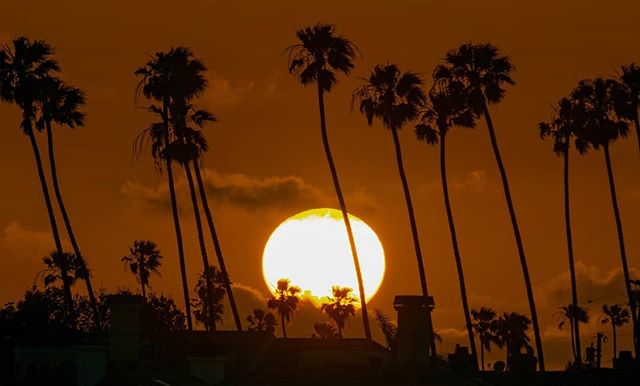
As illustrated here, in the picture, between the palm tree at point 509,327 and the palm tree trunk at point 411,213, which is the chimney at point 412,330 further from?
the palm tree at point 509,327

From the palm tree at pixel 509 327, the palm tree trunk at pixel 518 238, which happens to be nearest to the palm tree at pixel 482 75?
the palm tree trunk at pixel 518 238

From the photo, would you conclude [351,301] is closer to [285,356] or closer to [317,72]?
[317,72]

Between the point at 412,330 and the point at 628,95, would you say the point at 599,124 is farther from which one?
the point at 412,330

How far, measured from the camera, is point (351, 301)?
13225 cm

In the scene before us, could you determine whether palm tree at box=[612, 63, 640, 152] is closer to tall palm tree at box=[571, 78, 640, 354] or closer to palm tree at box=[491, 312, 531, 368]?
tall palm tree at box=[571, 78, 640, 354]

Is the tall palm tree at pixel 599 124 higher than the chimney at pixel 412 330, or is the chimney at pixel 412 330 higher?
the tall palm tree at pixel 599 124

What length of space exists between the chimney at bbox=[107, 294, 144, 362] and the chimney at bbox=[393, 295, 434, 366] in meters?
10.2

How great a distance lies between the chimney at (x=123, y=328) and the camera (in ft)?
168

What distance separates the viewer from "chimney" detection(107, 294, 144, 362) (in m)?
51.1

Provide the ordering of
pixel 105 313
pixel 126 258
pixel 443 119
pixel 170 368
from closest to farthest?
pixel 170 368 → pixel 443 119 → pixel 105 313 → pixel 126 258

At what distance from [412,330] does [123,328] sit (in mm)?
11252

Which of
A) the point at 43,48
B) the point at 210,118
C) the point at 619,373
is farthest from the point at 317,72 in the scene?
the point at 619,373

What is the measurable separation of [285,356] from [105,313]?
48.8 meters

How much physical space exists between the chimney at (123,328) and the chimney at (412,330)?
10181 mm
